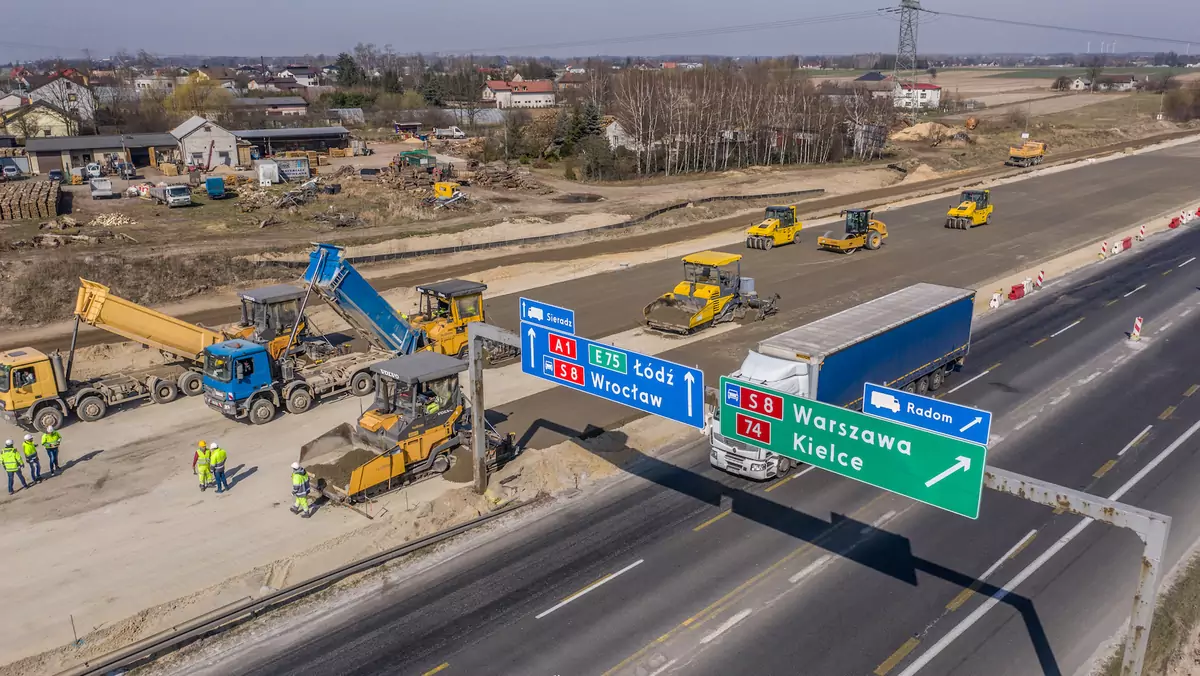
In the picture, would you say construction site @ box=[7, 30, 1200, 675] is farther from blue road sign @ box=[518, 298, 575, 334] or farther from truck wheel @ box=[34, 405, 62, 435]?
blue road sign @ box=[518, 298, 575, 334]

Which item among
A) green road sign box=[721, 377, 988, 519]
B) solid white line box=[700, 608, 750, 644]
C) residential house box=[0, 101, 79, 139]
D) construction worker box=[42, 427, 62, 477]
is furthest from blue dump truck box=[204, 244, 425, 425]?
residential house box=[0, 101, 79, 139]

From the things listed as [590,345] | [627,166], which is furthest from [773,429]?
[627,166]

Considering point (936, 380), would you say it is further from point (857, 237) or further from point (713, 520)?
point (857, 237)

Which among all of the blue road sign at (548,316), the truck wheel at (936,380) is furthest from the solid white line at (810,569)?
the truck wheel at (936,380)

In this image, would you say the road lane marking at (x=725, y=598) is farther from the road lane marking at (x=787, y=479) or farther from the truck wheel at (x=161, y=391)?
the truck wheel at (x=161, y=391)

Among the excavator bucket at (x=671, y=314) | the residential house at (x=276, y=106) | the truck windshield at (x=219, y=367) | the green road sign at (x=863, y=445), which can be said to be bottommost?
the excavator bucket at (x=671, y=314)

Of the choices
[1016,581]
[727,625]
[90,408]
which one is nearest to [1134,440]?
[1016,581]
